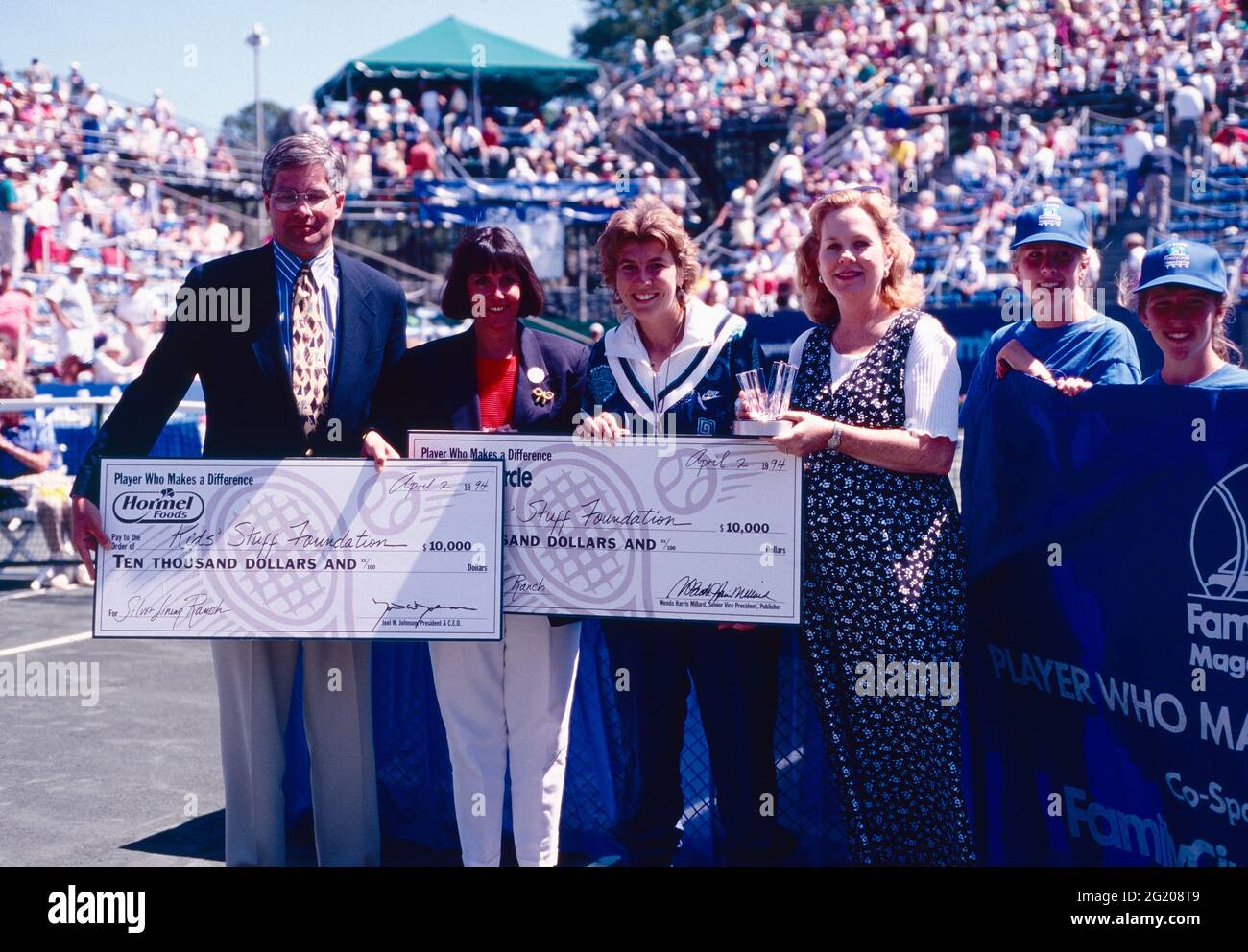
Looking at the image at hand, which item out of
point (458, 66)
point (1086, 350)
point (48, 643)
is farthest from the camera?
point (458, 66)

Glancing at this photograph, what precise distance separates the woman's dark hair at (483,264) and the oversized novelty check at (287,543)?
50cm

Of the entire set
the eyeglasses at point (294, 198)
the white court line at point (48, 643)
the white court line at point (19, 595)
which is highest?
the eyeglasses at point (294, 198)

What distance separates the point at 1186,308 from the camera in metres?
3.73

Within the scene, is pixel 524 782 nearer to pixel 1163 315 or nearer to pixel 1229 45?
pixel 1163 315

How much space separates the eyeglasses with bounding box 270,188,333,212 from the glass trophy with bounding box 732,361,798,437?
1440 millimetres

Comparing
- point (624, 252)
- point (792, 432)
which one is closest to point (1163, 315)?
point (792, 432)

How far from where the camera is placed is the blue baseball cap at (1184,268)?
3.71m

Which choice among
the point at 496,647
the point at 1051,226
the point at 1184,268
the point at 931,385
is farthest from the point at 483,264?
the point at 1184,268

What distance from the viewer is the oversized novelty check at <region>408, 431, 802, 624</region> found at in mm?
3867

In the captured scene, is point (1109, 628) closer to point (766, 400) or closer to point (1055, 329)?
point (1055, 329)

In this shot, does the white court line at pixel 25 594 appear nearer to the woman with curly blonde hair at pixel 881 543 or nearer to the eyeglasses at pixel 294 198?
the eyeglasses at pixel 294 198

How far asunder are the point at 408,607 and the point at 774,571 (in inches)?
43.5

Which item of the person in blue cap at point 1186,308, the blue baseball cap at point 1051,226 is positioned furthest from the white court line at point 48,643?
the person in blue cap at point 1186,308

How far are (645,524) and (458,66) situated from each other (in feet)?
89.9
